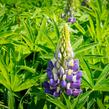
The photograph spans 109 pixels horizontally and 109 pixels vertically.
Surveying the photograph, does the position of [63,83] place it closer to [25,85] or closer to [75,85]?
[75,85]

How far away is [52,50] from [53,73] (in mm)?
447

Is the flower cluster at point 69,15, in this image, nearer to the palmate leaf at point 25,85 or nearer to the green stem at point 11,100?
the palmate leaf at point 25,85

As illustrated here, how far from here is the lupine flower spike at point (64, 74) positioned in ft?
5.94

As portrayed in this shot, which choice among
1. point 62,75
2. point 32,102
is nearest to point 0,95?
point 32,102

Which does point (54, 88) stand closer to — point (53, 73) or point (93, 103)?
point (53, 73)

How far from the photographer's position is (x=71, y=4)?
9.29 ft

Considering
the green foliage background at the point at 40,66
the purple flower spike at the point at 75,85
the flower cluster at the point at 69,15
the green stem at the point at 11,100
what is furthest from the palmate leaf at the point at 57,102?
the flower cluster at the point at 69,15

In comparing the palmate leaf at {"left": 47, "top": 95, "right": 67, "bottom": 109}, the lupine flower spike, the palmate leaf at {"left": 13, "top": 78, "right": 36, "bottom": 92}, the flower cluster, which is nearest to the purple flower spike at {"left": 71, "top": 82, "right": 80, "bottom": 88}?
the lupine flower spike

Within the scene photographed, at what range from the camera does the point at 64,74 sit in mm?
1819

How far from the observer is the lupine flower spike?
181 cm

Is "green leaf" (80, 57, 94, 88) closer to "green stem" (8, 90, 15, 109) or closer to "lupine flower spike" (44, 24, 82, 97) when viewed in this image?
"lupine flower spike" (44, 24, 82, 97)

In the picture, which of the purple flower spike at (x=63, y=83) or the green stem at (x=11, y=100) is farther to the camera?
the green stem at (x=11, y=100)

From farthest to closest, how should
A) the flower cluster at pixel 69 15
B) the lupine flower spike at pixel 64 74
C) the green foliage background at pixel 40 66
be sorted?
1. the flower cluster at pixel 69 15
2. the green foliage background at pixel 40 66
3. the lupine flower spike at pixel 64 74

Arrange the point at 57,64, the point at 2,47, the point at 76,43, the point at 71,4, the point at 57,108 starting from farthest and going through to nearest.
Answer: the point at 71,4
the point at 2,47
the point at 76,43
the point at 57,108
the point at 57,64
